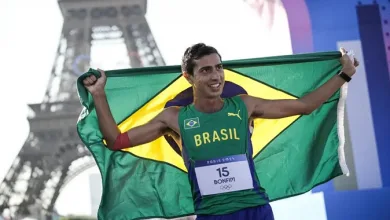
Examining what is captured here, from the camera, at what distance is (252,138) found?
2992 millimetres

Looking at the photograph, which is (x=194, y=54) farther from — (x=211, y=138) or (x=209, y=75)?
(x=211, y=138)

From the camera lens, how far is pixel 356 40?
4.64 meters

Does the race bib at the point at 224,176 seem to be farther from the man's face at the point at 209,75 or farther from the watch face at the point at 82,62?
the watch face at the point at 82,62

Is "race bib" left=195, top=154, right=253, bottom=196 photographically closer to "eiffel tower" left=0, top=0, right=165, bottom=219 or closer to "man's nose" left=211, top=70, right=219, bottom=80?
"man's nose" left=211, top=70, right=219, bottom=80

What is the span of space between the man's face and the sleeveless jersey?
94 millimetres

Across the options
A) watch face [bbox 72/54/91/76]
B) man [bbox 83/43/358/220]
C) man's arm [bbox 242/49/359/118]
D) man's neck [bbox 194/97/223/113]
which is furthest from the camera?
watch face [bbox 72/54/91/76]

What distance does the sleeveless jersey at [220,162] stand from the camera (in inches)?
87.7

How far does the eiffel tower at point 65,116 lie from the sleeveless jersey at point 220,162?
312 inches

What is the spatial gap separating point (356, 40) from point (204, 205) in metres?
2.81

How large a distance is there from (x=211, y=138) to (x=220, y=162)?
0.09m

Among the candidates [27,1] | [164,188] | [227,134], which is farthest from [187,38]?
[227,134]

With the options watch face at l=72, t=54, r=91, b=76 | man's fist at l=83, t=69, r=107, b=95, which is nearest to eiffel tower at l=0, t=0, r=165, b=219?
watch face at l=72, t=54, r=91, b=76

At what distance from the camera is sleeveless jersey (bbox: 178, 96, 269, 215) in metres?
2.23

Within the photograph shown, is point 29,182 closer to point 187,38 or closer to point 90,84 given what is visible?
point 187,38
